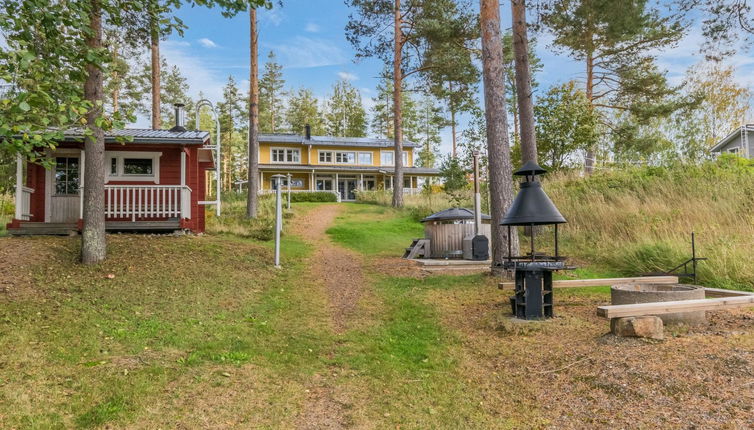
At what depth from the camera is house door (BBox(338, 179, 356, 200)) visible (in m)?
40.0

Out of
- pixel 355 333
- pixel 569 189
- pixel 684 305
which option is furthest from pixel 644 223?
pixel 355 333

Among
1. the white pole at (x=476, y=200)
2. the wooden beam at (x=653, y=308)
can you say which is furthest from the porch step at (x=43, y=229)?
the wooden beam at (x=653, y=308)

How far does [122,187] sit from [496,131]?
32.6ft

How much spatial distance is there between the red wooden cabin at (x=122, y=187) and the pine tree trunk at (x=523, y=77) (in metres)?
9.34

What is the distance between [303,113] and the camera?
5319 centimetres

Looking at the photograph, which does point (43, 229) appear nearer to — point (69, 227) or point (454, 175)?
point (69, 227)

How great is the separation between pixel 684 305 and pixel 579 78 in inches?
860

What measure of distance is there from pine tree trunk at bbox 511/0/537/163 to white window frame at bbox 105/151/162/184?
426 inches

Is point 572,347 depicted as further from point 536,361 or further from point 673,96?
point 673,96

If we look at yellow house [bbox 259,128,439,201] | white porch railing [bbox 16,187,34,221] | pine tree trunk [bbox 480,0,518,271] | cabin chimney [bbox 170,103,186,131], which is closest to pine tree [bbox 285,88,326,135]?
yellow house [bbox 259,128,439,201]

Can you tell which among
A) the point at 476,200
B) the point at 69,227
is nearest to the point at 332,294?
the point at 476,200

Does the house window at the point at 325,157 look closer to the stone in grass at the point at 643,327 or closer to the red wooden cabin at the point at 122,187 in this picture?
the red wooden cabin at the point at 122,187

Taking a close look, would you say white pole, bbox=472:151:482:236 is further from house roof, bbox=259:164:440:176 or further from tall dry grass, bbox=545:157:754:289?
house roof, bbox=259:164:440:176

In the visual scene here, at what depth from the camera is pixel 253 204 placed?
1834 centimetres
